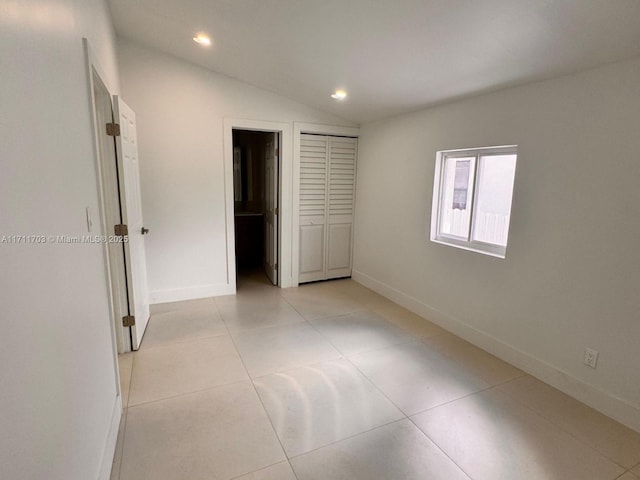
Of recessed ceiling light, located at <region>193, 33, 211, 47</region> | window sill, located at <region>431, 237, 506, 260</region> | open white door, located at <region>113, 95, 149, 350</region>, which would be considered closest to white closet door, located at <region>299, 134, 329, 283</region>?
recessed ceiling light, located at <region>193, 33, 211, 47</region>

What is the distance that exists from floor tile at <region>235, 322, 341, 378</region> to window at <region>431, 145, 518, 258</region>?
1645 mm

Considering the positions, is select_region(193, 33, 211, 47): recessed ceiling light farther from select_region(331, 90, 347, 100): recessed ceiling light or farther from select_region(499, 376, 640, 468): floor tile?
select_region(499, 376, 640, 468): floor tile

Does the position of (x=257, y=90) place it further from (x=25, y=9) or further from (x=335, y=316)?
(x=25, y=9)

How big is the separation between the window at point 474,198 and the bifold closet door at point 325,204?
5.02ft

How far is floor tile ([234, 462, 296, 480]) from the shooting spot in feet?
5.35

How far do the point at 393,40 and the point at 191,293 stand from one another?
3.36 meters

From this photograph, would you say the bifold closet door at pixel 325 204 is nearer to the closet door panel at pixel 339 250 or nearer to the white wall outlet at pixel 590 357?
the closet door panel at pixel 339 250

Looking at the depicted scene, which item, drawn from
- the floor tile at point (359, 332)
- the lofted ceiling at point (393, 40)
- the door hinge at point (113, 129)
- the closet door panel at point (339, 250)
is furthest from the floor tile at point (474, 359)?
the door hinge at point (113, 129)

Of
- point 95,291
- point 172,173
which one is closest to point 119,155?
point 172,173

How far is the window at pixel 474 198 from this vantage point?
2.80 m

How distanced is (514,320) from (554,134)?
145 centimetres

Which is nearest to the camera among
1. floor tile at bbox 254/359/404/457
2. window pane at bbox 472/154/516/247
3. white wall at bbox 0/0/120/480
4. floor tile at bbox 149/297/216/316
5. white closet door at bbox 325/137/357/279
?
white wall at bbox 0/0/120/480

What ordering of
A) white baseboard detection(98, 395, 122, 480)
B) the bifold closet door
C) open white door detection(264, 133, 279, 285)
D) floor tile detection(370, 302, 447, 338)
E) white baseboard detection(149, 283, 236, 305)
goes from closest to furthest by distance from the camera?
white baseboard detection(98, 395, 122, 480) < floor tile detection(370, 302, 447, 338) < white baseboard detection(149, 283, 236, 305) < open white door detection(264, 133, 279, 285) < the bifold closet door

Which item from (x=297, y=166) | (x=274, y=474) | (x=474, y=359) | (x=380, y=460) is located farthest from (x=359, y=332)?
(x=297, y=166)
